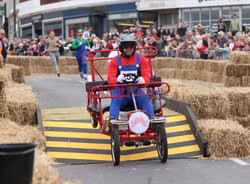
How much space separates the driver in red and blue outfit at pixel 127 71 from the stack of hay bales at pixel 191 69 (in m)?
11.2

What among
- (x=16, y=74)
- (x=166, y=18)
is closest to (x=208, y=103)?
(x=16, y=74)

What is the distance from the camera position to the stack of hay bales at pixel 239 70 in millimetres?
16281

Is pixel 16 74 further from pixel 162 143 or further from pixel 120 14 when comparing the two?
pixel 120 14

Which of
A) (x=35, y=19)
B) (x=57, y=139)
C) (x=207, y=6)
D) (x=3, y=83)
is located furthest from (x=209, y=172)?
(x=35, y=19)

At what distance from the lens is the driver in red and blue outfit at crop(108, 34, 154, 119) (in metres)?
7.84

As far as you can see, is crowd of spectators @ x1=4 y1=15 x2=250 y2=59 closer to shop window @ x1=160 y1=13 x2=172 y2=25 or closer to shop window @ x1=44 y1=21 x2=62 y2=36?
shop window @ x1=160 y1=13 x2=172 y2=25

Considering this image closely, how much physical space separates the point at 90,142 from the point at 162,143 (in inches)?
65.8

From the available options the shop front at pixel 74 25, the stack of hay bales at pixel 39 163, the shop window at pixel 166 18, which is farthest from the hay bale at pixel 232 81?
the shop front at pixel 74 25

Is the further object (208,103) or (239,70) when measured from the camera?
(239,70)

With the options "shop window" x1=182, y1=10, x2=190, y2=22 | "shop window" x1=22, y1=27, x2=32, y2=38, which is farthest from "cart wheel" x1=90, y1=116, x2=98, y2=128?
"shop window" x1=22, y1=27, x2=32, y2=38

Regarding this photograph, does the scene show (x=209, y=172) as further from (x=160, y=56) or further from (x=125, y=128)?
(x=160, y=56)

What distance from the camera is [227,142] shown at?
8.16 m

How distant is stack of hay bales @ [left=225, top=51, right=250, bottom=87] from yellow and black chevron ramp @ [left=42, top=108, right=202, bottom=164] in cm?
714

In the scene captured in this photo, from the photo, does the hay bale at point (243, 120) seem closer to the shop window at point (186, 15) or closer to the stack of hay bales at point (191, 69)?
the stack of hay bales at point (191, 69)
